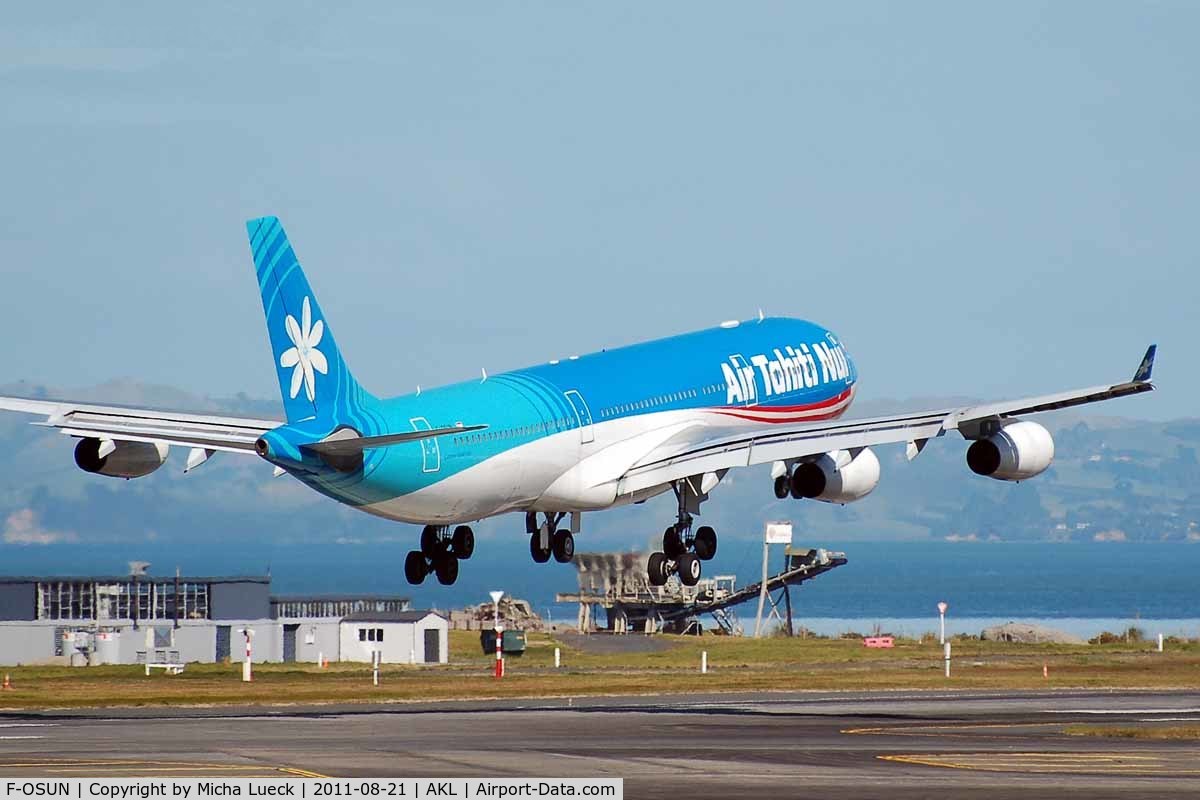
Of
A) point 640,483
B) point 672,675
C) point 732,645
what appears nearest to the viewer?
point 640,483

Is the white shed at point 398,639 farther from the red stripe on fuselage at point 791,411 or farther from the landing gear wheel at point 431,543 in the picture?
the landing gear wheel at point 431,543

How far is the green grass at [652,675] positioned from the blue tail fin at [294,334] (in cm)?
2665

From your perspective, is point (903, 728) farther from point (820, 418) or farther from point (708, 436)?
point (820, 418)

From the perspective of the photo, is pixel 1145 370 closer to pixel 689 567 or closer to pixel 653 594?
pixel 689 567

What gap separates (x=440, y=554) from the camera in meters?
56.7

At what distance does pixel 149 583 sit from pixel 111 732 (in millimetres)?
80274

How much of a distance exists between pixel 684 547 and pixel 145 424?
53.0 feet

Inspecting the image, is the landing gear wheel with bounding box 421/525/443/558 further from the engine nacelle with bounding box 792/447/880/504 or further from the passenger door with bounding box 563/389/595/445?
the engine nacelle with bounding box 792/447/880/504

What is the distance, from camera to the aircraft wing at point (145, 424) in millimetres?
51719

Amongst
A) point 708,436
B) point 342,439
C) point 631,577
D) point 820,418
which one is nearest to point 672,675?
point 820,418

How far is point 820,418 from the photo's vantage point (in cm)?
6862

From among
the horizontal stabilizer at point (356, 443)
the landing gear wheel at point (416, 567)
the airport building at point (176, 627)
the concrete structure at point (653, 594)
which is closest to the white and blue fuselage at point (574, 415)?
the horizontal stabilizer at point (356, 443)

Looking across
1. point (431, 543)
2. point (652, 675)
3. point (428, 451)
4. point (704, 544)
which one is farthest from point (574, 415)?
point (652, 675)

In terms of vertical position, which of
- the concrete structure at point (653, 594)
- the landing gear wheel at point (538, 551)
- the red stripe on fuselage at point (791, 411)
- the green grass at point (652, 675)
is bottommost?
the green grass at point (652, 675)
